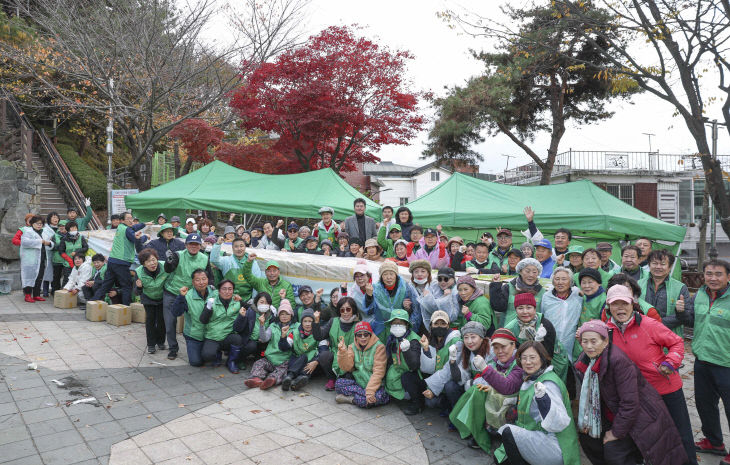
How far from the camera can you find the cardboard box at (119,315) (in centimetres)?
780

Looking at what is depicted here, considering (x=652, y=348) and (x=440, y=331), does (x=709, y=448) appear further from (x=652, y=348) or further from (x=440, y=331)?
(x=440, y=331)

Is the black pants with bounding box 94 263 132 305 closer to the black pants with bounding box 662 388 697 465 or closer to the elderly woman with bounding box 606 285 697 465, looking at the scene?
the elderly woman with bounding box 606 285 697 465

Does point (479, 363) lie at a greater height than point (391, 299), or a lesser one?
lesser

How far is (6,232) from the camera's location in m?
12.1

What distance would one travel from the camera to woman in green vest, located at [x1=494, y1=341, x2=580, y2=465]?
3.49 metres

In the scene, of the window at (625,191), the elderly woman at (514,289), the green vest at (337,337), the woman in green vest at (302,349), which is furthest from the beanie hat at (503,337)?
the window at (625,191)

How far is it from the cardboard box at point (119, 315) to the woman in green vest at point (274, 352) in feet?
10.00

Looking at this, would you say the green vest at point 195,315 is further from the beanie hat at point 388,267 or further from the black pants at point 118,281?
the black pants at point 118,281

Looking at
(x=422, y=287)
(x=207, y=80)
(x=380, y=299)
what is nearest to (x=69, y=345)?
(x=380, y=299)

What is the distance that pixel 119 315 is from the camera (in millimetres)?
7801

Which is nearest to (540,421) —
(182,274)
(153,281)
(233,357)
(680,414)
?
(680,414)

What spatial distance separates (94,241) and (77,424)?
6453 mm

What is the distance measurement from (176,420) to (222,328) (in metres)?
1.60

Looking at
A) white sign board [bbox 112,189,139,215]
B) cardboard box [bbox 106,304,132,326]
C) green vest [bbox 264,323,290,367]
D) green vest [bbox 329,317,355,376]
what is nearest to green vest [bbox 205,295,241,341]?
green vest [bbox 264,323,290,367]
